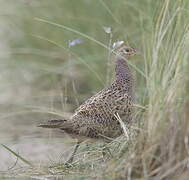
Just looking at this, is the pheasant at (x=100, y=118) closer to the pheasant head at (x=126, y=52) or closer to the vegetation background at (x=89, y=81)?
the vegetation background at (x=89, y=81)

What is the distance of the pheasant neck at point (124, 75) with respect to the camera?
15.6 feet

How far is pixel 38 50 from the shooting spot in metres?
7.50

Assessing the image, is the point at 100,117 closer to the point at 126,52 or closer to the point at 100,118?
the point at 100,118

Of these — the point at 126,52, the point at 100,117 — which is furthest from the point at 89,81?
the point at 100,117

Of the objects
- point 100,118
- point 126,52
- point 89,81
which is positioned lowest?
point 100,118

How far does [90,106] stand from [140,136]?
0.84 meters

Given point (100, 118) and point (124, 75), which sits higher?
point (124, 75)

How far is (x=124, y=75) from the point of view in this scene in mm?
4832

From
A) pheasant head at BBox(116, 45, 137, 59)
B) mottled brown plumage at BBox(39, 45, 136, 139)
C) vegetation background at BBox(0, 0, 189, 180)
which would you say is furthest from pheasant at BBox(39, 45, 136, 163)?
pheasant head at BBox(116, 45, 137, 59)

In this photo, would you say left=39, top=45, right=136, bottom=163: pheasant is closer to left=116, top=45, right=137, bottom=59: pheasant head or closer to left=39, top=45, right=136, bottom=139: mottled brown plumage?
left=39, top=45, right=136, bottom=139: mottled brown plumage

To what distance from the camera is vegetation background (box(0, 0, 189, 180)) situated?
3725 mm

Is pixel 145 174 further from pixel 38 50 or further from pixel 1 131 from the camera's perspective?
pixel 38 50

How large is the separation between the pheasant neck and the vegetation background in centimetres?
12

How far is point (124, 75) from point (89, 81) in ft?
8.41
